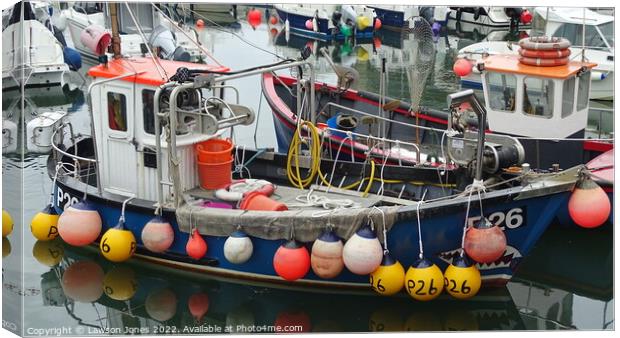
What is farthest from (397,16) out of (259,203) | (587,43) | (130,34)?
(259,203)

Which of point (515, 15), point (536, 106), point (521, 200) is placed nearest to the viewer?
point (521, 200)

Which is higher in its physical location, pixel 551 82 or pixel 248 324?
pixel 551 82

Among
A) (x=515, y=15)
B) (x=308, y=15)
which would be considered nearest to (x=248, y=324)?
(x=515, y=15)

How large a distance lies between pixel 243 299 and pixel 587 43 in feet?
44.6

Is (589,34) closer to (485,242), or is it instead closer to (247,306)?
(485,242)

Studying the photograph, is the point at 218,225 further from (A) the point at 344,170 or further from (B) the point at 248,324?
(A) the point at 344,170

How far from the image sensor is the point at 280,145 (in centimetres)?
1720

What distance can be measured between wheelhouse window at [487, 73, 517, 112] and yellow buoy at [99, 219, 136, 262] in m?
5.56

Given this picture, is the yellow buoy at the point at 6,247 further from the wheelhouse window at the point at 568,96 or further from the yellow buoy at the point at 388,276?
the wheelhouse window at the point at 568,96

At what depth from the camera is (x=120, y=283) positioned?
11938 mm

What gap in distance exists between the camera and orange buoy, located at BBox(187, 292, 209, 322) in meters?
11.1

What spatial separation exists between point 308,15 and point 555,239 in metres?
21.0

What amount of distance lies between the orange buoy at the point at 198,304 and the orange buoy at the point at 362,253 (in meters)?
1.91

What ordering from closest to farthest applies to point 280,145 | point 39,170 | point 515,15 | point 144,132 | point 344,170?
point 144,132 < point 344,170 < point 39,170 < point 280,145 < point 515,15
